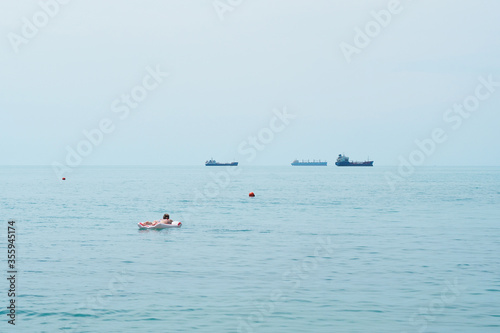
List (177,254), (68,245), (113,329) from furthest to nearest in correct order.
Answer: (68,245) < (177,254) < (113,329)

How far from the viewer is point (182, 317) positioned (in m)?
23.5

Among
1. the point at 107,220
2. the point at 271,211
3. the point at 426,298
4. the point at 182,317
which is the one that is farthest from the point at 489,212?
the point at 182,317

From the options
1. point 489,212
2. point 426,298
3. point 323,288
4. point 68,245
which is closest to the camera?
point 426,298

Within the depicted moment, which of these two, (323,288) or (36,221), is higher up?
(36,221)

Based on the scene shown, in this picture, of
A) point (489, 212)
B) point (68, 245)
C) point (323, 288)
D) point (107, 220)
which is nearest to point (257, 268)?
point (323, 288)

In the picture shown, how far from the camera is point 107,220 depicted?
61719mm

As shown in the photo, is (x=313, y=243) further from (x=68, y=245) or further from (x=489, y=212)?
(x=489, y=212)

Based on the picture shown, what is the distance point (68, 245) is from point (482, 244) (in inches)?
1124

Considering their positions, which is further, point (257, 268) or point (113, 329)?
point (257, 268)

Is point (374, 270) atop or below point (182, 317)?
atop

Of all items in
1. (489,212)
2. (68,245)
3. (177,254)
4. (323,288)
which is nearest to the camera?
(323,288)

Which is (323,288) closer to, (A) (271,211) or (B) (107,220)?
(B) (107,220)

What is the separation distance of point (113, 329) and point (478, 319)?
13523mm

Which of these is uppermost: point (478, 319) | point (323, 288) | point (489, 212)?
point (489, 212)
